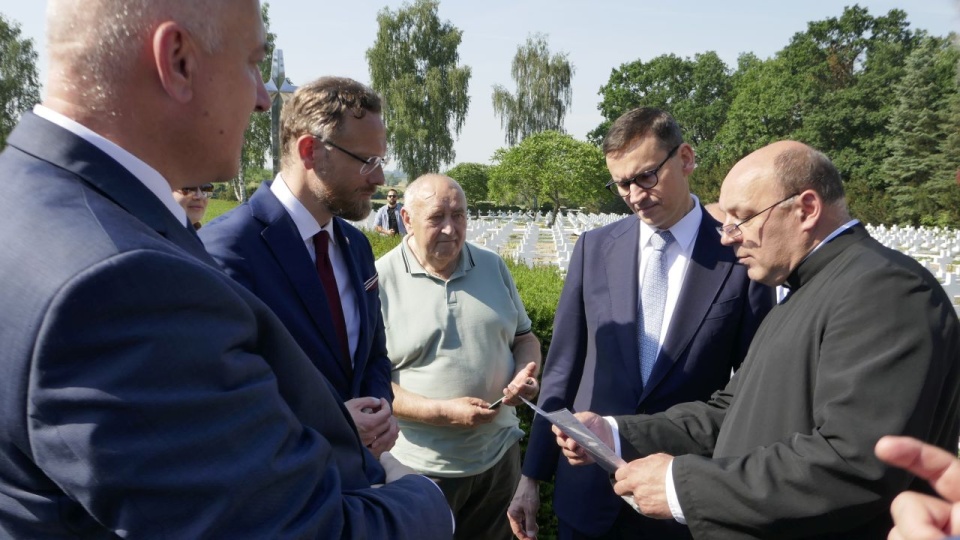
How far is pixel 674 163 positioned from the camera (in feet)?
11.0

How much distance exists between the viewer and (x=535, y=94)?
53688 millimetres

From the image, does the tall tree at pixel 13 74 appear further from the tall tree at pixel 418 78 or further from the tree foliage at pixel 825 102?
the tree foliage at pixel 825 102

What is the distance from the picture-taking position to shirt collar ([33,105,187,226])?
3.92ft

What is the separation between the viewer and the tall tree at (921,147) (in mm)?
40406

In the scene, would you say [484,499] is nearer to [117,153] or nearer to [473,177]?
[117,153]

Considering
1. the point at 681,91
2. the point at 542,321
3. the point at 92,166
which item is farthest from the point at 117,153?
the point at 681,91

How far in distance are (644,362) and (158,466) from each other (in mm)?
2465

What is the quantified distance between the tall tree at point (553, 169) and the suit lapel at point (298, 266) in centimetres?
4171

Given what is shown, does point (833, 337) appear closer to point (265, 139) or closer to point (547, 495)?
point (547, 495)

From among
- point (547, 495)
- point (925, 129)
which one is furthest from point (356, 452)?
point (925, 129)

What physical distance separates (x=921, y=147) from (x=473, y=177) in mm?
32247

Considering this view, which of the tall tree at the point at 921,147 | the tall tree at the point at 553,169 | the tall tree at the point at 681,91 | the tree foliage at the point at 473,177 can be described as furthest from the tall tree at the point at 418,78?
the tall tree at the point at 921,147

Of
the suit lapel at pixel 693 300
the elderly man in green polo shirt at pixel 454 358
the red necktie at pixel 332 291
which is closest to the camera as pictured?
the red necktie at pixel 332 291

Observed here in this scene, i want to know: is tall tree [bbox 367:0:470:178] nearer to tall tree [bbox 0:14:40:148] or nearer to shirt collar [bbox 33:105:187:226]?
tall tree [bbox 0:14:40:148]
